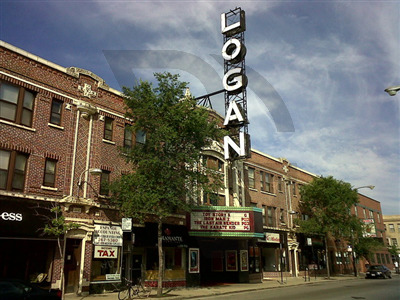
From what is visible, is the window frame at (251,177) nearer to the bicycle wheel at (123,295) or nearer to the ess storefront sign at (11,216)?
the bicycle wheel at (123,295)

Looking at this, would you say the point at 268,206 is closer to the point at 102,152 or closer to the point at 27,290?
the point at 102,152

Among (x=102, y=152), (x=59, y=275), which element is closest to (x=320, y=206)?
(x=102, y=152)

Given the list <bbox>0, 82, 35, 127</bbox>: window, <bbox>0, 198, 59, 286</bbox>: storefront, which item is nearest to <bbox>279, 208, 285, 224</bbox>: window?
<bbox>0, 198, 59, 286</bbox>: storefront

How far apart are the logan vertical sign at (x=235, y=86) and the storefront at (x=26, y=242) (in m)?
15.8

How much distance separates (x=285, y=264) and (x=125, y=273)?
21.0 metres

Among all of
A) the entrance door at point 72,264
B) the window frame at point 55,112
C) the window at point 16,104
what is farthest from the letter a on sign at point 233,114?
the window at point 16,104

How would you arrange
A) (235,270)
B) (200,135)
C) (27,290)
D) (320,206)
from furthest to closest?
(320,206), (235,270), (200,135), (27,290)

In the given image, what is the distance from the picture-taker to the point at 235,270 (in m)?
31.6

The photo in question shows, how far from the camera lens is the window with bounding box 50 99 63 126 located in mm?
20719

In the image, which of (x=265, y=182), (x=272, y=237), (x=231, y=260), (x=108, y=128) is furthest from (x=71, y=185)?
(x=265, y=182)

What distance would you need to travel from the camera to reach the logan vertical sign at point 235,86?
30.2m

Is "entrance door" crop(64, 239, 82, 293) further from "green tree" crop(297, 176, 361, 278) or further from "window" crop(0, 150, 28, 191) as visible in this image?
"green tree" crop(297, 176, 361, 278)

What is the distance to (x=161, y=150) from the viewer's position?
21.5m

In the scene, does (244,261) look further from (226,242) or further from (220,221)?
(220,221)
